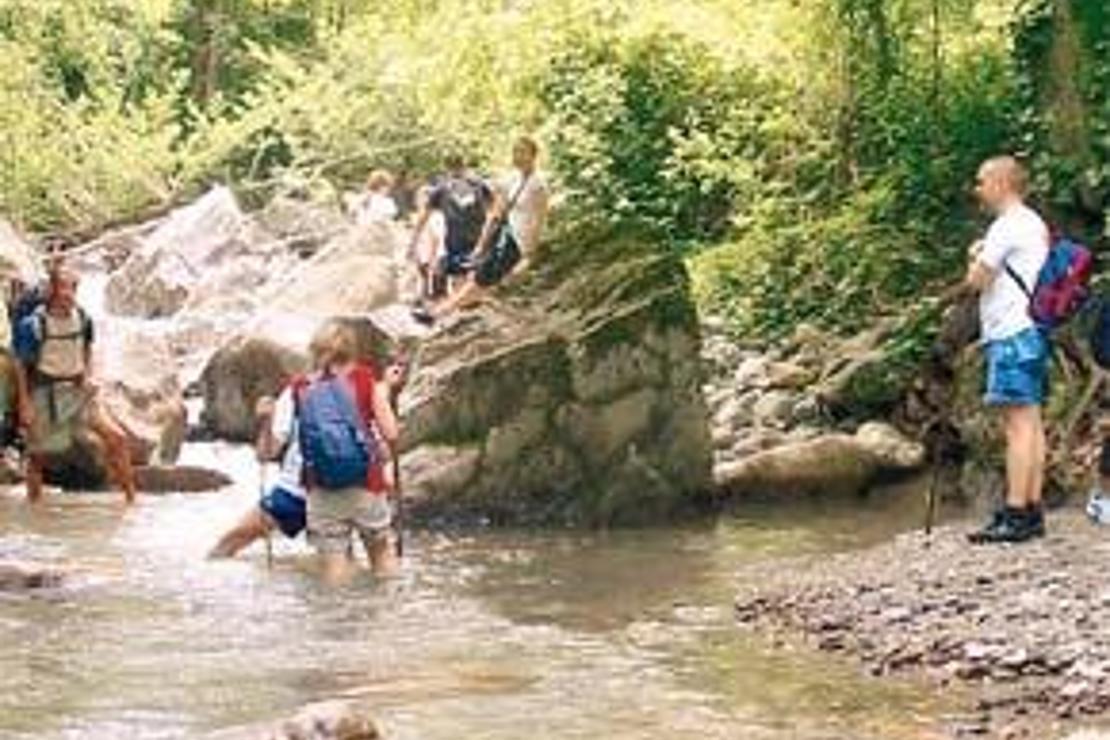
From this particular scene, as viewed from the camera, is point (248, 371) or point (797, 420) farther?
point (248, 371)

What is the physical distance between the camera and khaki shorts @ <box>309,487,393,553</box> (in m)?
12.1

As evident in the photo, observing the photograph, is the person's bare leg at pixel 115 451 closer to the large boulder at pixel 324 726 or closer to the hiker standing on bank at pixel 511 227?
the hiker standing on bank at pixel 511 227

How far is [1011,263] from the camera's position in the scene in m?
11.3

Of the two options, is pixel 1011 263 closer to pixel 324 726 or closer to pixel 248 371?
pixel 324 726

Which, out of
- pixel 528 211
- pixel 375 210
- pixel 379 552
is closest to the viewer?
pixel 379 552

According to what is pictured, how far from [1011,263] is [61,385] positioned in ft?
24.5

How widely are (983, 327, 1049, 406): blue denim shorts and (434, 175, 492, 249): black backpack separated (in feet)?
29.2

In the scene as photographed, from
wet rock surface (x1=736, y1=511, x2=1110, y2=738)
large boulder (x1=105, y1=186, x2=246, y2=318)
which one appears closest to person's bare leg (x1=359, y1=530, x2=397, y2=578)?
wet rock surface (x1=736, y1=511, x2=1110, y2=738)

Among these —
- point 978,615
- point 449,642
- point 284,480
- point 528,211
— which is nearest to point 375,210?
point 528,211

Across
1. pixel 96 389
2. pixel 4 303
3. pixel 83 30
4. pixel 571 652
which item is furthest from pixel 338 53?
pixel 571 652

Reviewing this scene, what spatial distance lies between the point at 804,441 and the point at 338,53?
20640 millimetres

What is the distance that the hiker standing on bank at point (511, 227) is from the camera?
18.7 m

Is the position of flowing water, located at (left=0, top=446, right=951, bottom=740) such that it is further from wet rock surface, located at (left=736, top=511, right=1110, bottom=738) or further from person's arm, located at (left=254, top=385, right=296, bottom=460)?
person's arm, located at (left=254, top=385, right=296, bottom=460)

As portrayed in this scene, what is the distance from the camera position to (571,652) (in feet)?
33.4
